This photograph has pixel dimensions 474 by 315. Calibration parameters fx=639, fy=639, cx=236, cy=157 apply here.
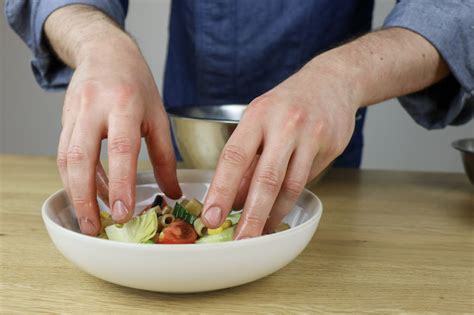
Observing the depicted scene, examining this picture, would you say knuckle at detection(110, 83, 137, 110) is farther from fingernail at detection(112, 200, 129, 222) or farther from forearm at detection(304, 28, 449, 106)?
forearm at detection(304, 28, 449, 106)

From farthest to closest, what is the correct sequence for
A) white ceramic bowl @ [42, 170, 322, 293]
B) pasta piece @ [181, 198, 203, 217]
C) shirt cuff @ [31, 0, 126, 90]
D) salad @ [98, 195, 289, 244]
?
shirt cuff @ [31, 0, 126, 90]
pasta piece @ [181, 198, 203, 217]
salad @ [98, 195, 289, 244]
white ceramic bowl @ [42, 170, 322, 293]

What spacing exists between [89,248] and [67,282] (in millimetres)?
112

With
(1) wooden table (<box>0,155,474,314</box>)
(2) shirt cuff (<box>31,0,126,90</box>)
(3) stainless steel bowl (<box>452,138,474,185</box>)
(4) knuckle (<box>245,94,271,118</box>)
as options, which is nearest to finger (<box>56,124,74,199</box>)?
(1) wooden table (<box>0,155,474,314</box>)

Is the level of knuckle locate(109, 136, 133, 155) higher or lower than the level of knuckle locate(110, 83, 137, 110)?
lower

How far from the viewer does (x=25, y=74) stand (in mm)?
2652

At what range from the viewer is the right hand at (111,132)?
70 centimetres

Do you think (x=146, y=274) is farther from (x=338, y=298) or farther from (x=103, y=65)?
(x=103, y=65)

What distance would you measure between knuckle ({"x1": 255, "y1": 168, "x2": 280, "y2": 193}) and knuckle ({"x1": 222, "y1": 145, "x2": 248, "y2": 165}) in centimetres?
2

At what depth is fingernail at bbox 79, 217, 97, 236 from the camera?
711 millimetres

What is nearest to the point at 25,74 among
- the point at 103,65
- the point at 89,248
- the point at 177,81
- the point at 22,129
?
the point at 22,129

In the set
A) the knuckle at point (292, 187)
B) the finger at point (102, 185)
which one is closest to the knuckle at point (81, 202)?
the finger at point (102, 185)

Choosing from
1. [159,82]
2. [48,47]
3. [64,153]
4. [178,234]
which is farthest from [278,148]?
[159,82]

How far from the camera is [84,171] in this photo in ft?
2.32

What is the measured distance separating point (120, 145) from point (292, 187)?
7.7 inches
